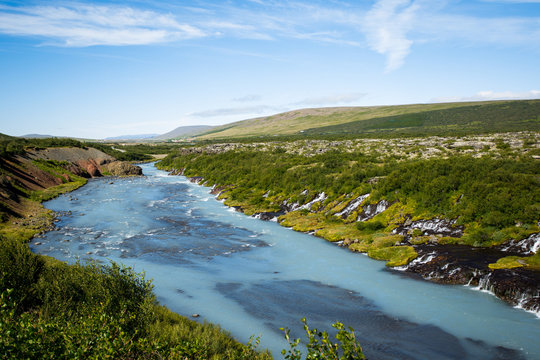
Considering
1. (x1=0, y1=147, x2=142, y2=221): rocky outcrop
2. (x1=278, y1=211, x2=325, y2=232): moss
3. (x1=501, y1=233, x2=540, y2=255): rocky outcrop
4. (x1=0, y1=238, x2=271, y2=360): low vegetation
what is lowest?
(x1=278, y1=211, x2=325, y2=232): moss

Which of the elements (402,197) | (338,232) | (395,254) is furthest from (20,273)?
(402,197)

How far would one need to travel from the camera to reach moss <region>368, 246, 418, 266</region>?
101 ft

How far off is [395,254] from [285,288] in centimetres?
1177

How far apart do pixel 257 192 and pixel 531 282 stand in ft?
146

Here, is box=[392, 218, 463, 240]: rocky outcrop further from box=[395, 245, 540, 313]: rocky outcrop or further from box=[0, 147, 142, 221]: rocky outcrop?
box=[0, 147, 142, 221]: rocky outcrop

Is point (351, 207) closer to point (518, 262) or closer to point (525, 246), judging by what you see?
point (525, 246)

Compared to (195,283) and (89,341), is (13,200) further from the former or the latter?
(89,341)

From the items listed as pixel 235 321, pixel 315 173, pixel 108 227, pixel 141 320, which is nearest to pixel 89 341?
pixel 141 320

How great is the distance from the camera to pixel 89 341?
11.7 m

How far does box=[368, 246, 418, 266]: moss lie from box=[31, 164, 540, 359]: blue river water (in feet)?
2.83

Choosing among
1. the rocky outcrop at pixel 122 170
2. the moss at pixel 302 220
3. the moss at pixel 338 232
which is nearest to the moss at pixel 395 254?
the moss at pixel 338 232

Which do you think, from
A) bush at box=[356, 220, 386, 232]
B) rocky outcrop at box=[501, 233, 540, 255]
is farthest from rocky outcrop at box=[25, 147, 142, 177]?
rocky outcrop at box=[501, 233, 540, 255]

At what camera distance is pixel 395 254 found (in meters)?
32.3

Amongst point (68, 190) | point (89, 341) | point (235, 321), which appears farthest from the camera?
point (68, 190)
